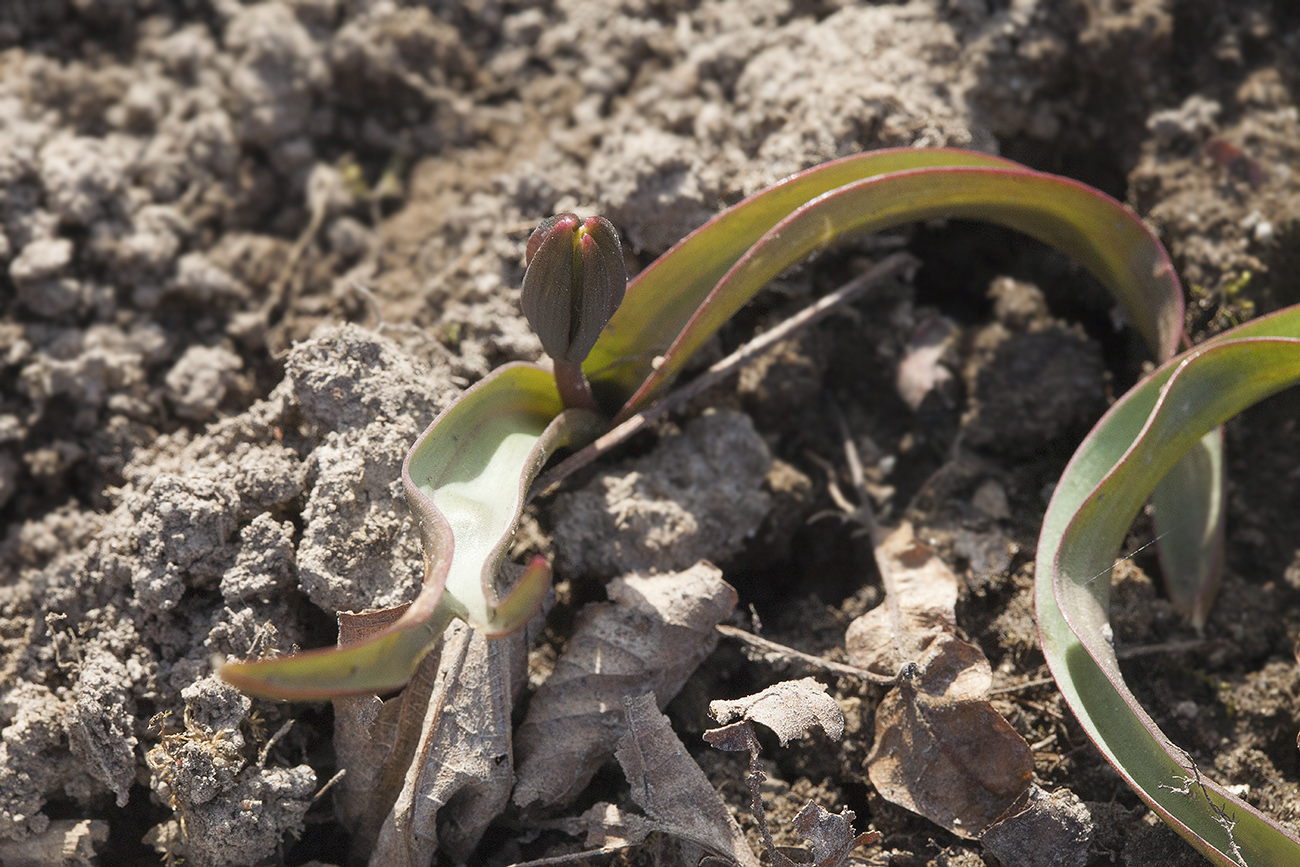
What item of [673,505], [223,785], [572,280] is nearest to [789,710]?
[673,505]

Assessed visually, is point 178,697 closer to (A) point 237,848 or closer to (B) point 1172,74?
(A) point 237,848

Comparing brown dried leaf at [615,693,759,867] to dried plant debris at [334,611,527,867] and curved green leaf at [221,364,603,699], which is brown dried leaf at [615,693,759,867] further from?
curved green leaf at [221,364,603,699]

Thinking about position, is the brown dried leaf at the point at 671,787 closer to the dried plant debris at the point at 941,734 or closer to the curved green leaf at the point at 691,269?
the dried plant debris at the point at 941,734

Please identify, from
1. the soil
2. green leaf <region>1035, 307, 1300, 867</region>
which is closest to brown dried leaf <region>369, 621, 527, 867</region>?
the soil

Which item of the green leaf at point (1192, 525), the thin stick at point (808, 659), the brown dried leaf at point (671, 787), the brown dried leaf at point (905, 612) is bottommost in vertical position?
the brown dried leaf at point (671, 787)

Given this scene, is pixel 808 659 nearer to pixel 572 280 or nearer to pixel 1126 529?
pixel 1126 529

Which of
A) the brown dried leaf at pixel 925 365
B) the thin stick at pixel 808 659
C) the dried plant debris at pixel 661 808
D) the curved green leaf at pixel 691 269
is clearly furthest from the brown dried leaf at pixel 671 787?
the brown dried leaf at pixel 925 365
